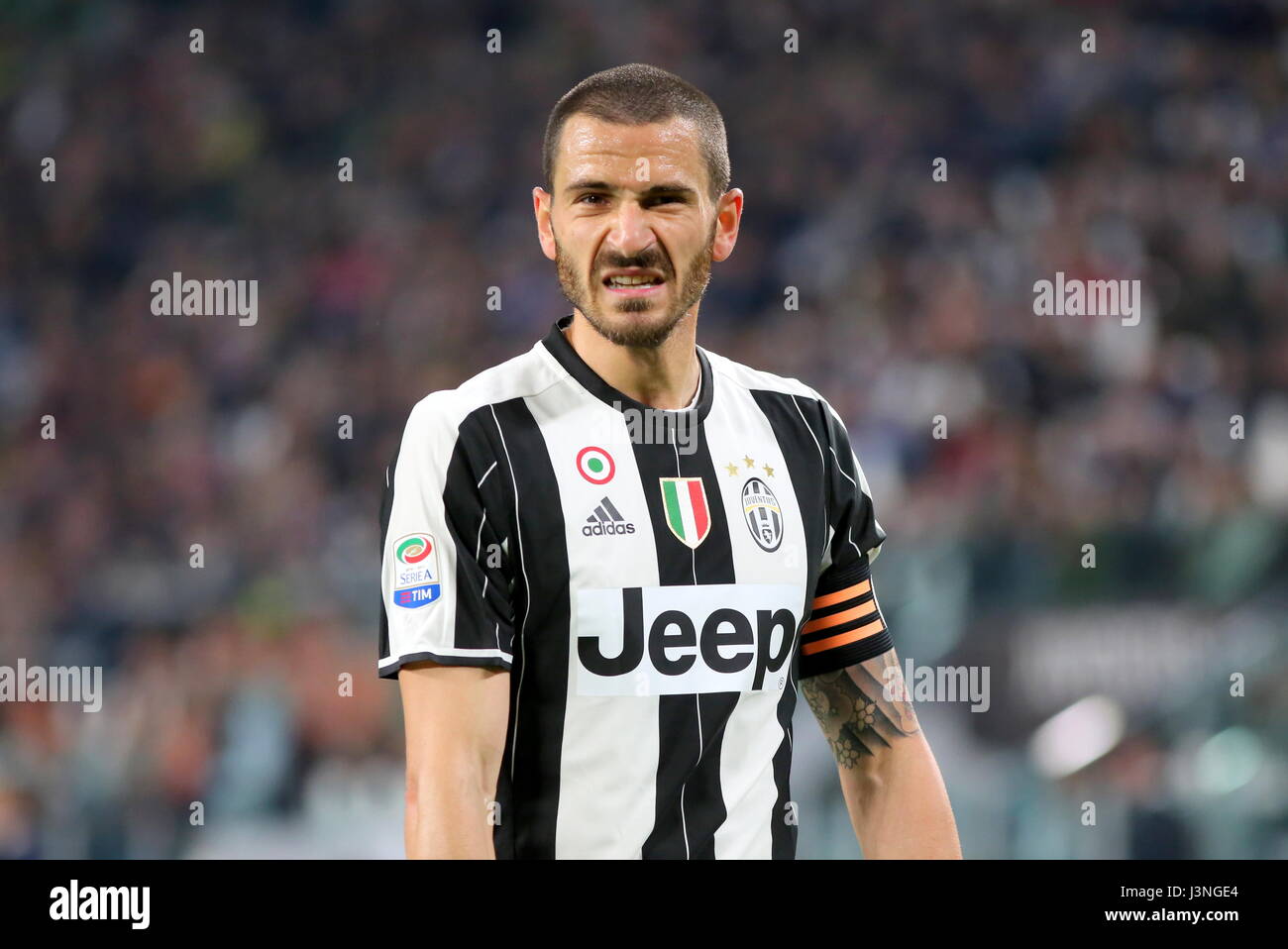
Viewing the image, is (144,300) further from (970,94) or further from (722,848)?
(722,848)

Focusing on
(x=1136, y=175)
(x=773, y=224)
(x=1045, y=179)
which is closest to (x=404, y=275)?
(x=773, y=224)

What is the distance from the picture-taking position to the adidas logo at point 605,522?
2119 millimetres

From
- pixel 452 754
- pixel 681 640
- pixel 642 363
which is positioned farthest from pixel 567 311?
pixel 452 754

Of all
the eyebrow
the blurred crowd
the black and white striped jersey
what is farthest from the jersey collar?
the blurred crowd

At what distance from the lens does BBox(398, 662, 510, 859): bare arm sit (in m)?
1.90

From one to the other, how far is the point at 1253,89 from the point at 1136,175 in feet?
2.44

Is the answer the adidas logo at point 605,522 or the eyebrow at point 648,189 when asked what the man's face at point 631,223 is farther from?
the adidas logo at point 605,522

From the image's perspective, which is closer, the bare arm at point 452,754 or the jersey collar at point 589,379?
the bare arm at point 452,754

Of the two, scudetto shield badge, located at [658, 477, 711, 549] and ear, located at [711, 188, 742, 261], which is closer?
scudetto shield badge, located at [658, 477, 711, 549]

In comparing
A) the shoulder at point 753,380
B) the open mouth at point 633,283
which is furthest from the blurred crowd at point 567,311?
the open mouth at point 633,283

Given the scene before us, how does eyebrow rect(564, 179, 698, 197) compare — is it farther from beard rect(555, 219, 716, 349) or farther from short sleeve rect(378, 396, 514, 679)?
short sleeve rect(378, 396, 514, 679)

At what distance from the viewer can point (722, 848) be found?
211 cm

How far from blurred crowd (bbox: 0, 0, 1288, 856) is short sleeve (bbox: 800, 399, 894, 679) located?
2097 mm

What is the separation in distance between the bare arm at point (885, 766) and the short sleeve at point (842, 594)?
0.03 meters
